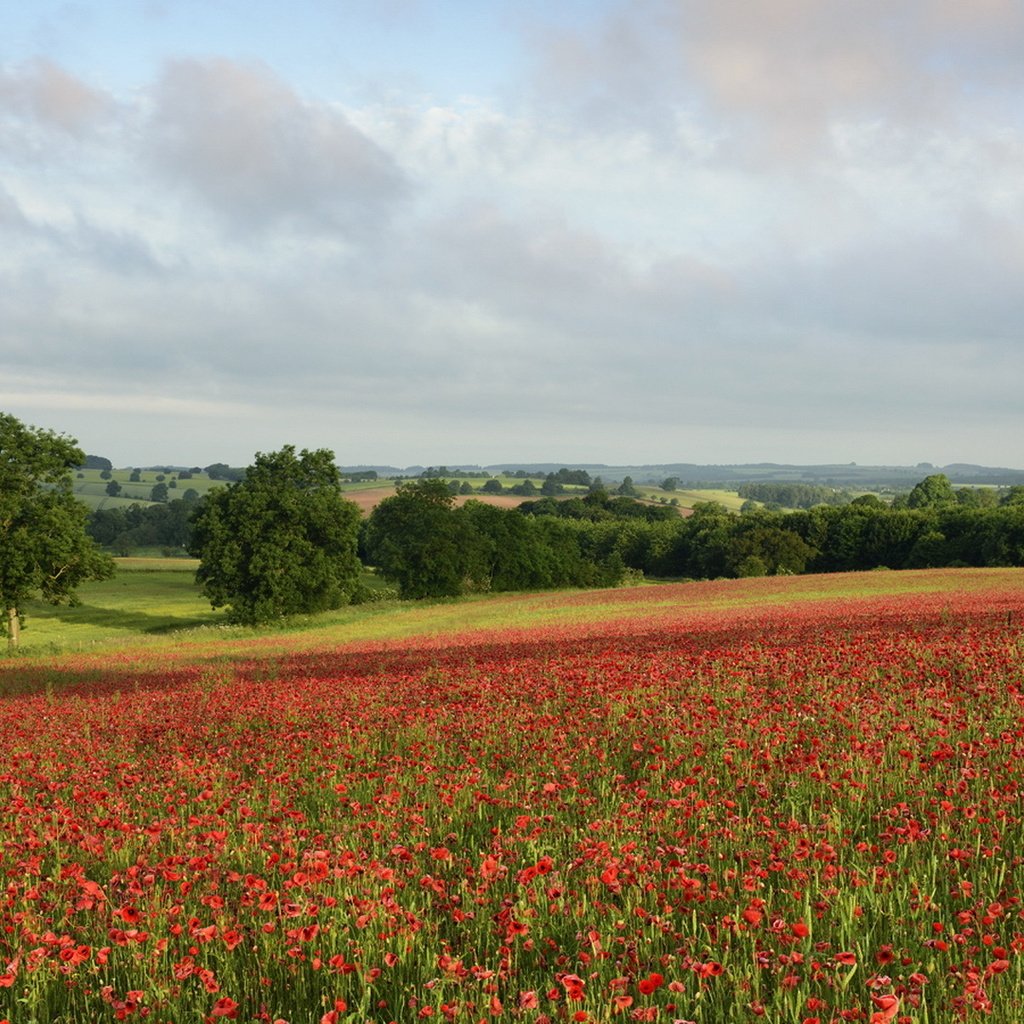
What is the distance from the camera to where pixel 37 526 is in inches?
1842

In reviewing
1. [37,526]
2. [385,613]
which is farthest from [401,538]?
[37,526]

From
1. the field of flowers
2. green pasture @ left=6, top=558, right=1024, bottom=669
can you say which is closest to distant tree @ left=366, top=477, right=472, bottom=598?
green pasture @ left=6, top=558, right=1024, bottom=669

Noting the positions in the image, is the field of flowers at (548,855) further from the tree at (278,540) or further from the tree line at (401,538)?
the tree at (278,540)

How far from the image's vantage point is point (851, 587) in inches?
2151

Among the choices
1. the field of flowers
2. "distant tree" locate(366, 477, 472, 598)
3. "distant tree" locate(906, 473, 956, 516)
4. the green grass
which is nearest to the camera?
the field of flowers

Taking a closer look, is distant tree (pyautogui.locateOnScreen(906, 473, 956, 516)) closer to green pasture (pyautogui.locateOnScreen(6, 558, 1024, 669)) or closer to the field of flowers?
green pasture (pyautogui.locateOnScreen(6, 558, 1024, 669))

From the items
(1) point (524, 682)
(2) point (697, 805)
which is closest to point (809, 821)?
(2) point (697, 805)

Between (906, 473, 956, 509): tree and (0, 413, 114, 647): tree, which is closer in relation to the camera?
(0, 413, 114, 647): tree

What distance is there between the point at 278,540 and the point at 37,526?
13808 mm

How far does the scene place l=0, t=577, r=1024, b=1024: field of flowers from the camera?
13.3 ft

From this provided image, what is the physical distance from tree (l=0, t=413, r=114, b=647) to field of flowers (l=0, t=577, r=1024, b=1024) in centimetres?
3795

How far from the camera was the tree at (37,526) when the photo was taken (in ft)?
150

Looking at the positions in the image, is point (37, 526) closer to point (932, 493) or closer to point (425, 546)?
point (425, 546)

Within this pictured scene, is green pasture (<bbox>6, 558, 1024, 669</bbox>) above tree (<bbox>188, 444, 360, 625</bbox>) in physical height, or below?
below
